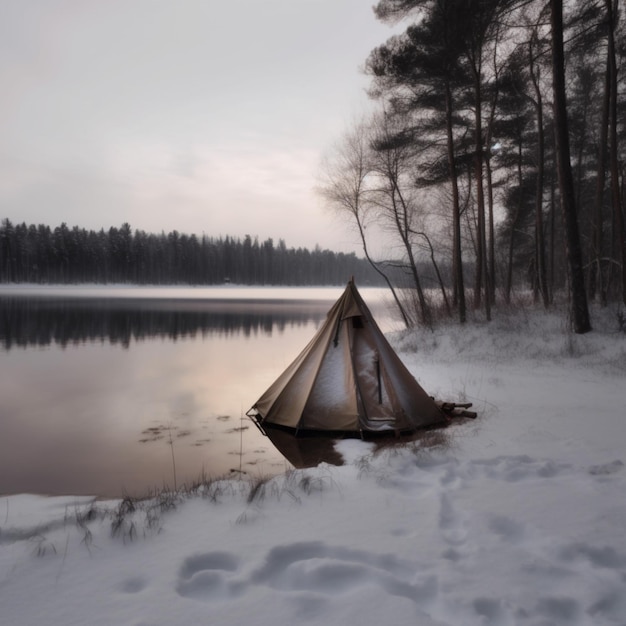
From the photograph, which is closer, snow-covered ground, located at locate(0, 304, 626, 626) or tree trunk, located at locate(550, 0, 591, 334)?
snow-covered ground, located at locate(0, 304, 626, 626)

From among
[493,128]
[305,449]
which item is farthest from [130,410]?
[493,128]

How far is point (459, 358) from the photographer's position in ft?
42.3

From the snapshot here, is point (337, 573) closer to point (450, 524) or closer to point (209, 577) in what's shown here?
point (209, 577)

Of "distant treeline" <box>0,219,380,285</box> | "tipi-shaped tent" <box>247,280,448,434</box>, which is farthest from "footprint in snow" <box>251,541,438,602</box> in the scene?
"distant treeline" <box>0,219,380,285</box>

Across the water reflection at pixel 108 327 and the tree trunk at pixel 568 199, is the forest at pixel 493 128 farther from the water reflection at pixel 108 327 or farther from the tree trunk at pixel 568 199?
the water reflection at pixel 108 327

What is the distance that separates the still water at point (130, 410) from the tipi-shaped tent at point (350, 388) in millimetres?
593

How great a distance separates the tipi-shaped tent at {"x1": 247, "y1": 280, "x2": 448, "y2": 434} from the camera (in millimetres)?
6820

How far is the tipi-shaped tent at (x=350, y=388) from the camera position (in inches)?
269

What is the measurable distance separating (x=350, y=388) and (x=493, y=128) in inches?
555

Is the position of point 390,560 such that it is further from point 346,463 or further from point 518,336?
point 518,336

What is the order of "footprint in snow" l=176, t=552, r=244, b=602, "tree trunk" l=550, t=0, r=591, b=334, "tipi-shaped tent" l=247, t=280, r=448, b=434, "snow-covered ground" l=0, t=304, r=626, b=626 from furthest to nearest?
1. "tree trunk" l=550, t=0, r=591, b=334
2. "tipi-shaped tent" l=247, t=280, r=448, b=434
3. "footprint in snow" l=176, t=552, r=244, b=602
4. "snow-covered ground" l=0, t=304, r=626, b=626

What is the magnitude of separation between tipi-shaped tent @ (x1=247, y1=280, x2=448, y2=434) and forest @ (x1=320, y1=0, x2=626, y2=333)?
268 inches

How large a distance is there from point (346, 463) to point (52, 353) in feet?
47.8

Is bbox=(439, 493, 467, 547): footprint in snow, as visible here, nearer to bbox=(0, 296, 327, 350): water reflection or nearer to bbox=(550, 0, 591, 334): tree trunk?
bbox=(550, 0, 591, 334): tree trunk
